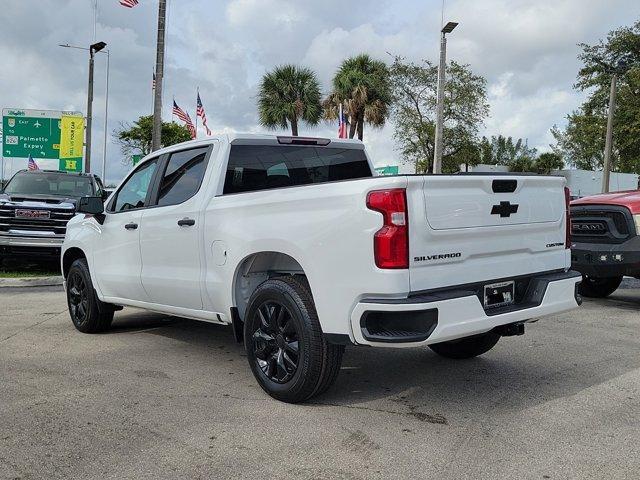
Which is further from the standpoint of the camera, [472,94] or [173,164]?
[472,94]

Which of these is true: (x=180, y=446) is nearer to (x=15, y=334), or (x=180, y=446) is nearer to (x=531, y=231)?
(x=531, y=231)

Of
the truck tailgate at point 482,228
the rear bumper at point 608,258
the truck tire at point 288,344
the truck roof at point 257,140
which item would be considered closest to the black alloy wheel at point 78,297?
the truck roof at point 257,140

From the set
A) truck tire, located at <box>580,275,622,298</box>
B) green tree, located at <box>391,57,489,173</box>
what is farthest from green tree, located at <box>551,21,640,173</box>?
truck tire, located at <box>580,275,622,298</box>

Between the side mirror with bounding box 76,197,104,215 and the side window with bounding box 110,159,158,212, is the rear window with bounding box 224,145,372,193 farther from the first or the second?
the side mirror with bounding box 76,197,104,215

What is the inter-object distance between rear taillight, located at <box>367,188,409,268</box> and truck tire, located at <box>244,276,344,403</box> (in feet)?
2.26

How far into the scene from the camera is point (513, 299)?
4227mm

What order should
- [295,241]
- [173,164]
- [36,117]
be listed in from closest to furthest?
[295,241] < [173,164] < [36,117]

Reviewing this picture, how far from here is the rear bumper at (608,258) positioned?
24.3ft

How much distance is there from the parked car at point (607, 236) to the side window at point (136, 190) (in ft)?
17.1

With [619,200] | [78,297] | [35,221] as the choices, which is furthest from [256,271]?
[35,221]

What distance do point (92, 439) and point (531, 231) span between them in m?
3.06

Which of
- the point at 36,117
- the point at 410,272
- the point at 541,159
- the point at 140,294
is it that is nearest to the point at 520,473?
the point at 410,272

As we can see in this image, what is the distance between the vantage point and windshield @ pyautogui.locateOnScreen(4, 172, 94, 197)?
1237cm

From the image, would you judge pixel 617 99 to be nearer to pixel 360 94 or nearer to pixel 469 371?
pixel 360 94
